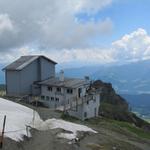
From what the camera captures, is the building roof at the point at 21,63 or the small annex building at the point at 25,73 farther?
the building roof at the point at 21,63

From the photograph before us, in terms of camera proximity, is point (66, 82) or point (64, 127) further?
point (66, 82)

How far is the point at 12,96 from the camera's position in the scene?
69875 millimetres

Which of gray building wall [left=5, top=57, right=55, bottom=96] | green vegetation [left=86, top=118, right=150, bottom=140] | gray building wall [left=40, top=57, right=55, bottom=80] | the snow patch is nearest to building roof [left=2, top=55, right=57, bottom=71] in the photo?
gray building wall [left=5, top=57, right=55, bottom=96]

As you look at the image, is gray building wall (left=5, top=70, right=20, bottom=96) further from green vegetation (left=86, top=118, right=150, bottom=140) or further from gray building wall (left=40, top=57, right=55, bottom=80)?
green vegetation (left=86, top=118, right=150, bottom=140)

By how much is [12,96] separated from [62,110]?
51.8 feet

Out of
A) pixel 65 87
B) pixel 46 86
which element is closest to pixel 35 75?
pixel 46 86

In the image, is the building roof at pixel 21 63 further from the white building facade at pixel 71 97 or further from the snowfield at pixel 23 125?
the snowfield at pixel 23 125

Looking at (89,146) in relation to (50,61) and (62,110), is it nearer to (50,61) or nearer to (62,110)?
(62,110)

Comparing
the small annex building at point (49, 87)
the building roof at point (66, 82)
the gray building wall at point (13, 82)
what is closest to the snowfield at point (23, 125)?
the small annex building at point (49, 87)

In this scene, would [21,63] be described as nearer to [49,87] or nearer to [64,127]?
[49,87]

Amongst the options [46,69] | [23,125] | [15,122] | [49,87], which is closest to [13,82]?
[46,69]

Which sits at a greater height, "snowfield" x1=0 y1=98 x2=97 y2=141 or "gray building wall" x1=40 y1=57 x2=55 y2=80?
"gray building wall" x1=40 y1=57 x2=55 y2=80

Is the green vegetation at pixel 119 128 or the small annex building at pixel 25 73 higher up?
the small annex building at pixel 25 73

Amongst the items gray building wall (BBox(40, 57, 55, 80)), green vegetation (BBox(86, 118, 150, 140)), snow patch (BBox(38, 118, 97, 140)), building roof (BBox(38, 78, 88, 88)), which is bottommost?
green vegetation (BBox(86, 118, 150, 140))
